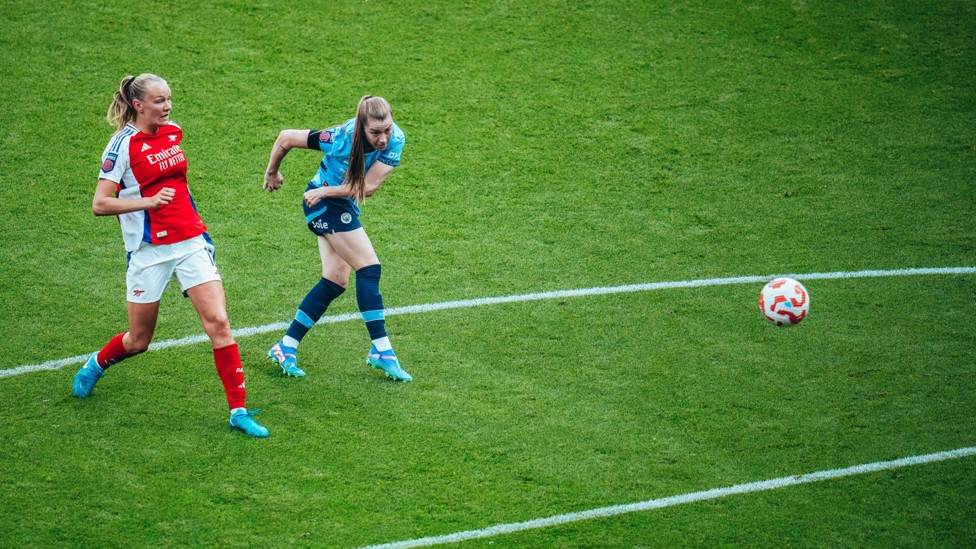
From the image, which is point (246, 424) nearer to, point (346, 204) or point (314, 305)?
point (314, 305)

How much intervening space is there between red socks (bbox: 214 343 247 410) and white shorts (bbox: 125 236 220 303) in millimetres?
479

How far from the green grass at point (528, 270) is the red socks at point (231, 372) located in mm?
271

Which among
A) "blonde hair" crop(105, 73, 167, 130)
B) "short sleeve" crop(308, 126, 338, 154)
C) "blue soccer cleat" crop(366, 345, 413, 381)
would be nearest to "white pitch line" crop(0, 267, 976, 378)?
"blue soccer cleat" crop(366, 345, 413, 381)

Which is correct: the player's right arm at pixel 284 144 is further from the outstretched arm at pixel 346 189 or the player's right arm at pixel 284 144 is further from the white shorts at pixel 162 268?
the white shorts at pixel 162 268

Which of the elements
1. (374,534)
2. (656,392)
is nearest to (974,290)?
(656,392)

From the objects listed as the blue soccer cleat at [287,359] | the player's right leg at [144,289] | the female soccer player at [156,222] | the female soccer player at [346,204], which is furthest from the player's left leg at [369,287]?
the player's right leg at [144,289]

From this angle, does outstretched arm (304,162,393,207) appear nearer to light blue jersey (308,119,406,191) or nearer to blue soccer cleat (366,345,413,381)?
light blue jersey (308,119,406,191)

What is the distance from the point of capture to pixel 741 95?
12.8 metres

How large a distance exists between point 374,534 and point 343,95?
768cm

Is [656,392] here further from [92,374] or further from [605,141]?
[605,141]

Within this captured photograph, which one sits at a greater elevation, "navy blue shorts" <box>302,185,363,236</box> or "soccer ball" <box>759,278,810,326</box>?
"navy blue shorts" <box>302,185,363,236</box>

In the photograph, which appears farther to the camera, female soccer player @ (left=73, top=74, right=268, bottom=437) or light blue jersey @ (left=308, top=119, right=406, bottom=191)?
light blue jersey @ (left=308, top=119, right=406, bottom=191)

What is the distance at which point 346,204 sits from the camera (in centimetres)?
742

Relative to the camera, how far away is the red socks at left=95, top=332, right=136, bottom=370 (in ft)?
22.8
